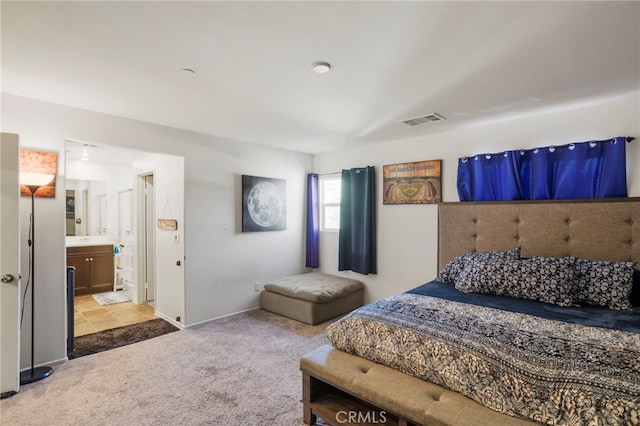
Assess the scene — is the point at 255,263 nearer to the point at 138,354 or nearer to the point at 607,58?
the point at 138,354

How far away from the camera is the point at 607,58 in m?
2.01

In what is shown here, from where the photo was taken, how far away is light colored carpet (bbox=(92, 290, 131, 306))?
16.2 ft

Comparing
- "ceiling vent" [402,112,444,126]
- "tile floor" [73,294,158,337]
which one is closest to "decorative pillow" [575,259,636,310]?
"ceiling vent" [402,112,444,126]

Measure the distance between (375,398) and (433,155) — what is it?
3.03 meters

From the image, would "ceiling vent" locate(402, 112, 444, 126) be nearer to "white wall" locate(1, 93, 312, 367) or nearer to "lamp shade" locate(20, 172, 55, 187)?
"white wall" locate(1, 93, 312, 367)

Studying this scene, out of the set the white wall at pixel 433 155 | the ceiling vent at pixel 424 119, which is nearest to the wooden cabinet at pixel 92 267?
the white wall at pixel 433 155

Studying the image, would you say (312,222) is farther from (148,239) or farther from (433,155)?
(148,239)

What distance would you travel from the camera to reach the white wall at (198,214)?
9.20ft

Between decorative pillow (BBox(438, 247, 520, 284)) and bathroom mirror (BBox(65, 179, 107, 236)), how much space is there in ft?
20.1

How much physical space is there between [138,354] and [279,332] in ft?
4.68

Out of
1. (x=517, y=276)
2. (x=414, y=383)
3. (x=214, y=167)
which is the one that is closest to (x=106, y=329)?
(x=214, y=167)

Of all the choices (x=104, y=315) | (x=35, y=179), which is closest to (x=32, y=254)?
(x=35, y=179)

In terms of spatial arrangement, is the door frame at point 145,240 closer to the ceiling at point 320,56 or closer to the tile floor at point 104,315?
the tile floor at point 104,315

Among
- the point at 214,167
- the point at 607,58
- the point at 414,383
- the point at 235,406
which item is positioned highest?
the point at 607,58
